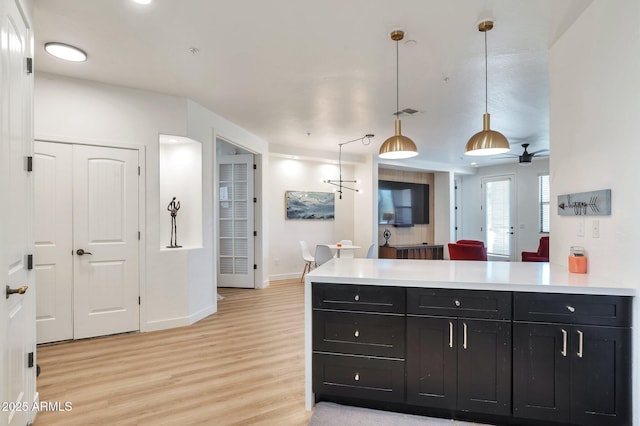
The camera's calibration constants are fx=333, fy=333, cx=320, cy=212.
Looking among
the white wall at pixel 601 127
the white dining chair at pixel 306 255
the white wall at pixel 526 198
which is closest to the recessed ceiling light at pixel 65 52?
the white wall at pixel 601 127

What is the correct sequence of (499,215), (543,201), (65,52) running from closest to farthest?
(65,52) → (543,201) → (499,215)

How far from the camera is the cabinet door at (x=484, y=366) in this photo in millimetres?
2016

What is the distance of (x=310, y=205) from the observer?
726cm

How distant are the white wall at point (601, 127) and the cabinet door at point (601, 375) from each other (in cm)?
38

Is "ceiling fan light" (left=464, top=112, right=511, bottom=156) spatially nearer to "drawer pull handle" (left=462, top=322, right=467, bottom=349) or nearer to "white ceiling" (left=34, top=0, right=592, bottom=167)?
"white ceiling" (left=34, top=0, right=592, bottom=167)

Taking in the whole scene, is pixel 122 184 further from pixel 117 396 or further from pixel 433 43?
A: pixel 433 43

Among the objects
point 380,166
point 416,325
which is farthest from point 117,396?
point 380,166

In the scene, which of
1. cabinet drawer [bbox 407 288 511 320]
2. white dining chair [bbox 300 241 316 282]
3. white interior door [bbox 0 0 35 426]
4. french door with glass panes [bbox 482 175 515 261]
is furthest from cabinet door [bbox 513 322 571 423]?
french door with glass panes [bbox 482 175 515 261]

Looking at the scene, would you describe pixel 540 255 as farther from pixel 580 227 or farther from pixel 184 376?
pixel 184 376

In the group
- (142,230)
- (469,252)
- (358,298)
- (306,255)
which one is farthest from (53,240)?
(469,252)

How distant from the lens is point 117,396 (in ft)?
8.00

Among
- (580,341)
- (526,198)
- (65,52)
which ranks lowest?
(580,341)

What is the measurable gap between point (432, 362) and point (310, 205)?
210 inches

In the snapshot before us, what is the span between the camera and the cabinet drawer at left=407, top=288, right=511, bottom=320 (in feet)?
6.63
